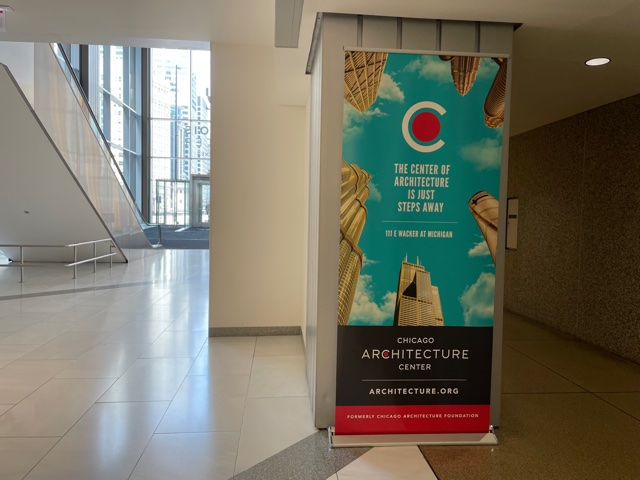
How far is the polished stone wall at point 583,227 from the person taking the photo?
5.27 m

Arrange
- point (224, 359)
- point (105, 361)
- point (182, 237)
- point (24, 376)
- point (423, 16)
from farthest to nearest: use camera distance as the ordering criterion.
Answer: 1. point (182, 237)
2. point (224, 359)
3. point (105, 361)
4. point (24, 376)
5. point (423, 16)

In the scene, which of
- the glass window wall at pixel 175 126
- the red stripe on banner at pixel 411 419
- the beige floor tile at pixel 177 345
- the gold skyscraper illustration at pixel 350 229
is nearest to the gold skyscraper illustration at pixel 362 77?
the gold skyscraper illustration at pixel 350 229

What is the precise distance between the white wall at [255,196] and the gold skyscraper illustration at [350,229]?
2.48m

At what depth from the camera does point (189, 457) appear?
9.64 feet

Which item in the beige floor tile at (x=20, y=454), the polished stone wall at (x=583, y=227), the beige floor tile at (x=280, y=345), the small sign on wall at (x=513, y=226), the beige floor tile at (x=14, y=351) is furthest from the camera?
the small sign on wall at (x=513, y=226)

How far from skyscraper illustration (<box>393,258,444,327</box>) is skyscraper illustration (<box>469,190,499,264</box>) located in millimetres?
506

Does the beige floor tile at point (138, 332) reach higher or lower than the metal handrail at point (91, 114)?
lower

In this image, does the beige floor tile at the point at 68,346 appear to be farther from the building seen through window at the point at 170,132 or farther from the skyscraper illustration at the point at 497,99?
the building seen through window at the point at 170,132

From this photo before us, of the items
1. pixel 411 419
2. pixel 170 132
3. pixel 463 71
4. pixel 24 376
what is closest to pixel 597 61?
pixel 463 71

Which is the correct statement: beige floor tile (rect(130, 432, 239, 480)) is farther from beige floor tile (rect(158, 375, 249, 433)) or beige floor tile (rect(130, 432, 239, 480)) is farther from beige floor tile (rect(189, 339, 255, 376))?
beige floor tile (rect(189, 339, 255, 376))

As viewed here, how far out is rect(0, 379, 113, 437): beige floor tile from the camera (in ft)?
10.7

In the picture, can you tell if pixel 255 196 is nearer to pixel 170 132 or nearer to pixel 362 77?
pixel 362 77

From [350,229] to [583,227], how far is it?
14.4 feet

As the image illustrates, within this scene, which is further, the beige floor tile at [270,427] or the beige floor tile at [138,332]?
the beige floor tile at [138,332]
